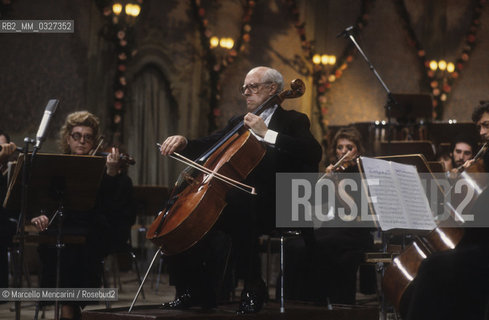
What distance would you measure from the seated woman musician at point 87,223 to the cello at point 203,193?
1056 millimetres

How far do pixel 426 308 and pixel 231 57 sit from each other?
7.43 m

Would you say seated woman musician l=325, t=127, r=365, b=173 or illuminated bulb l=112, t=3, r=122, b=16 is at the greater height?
illuminated bulb l=112, t=3, r=122, b=16

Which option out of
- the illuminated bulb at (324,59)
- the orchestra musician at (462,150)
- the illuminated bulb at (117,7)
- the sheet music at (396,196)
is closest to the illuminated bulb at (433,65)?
the illuminated bulb at (324,59)

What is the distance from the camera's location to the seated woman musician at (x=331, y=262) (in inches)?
195

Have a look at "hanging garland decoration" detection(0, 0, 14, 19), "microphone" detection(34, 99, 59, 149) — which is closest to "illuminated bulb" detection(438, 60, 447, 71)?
"hanging garland decoration" detection(0, 0, 14, 19)

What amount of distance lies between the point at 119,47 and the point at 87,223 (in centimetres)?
459

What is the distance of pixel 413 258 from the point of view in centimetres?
292

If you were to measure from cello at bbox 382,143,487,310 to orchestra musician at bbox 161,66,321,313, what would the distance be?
33.5 inches

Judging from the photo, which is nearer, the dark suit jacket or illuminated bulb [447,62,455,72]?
the dark suit jacket

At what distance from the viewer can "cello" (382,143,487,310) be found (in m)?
2.80

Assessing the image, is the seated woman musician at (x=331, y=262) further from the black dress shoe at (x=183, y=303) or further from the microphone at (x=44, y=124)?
the microphone at (x=44, y=124)

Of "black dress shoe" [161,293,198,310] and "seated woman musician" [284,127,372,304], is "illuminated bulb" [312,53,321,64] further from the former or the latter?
"black dress shoe" [161,293,198,310]

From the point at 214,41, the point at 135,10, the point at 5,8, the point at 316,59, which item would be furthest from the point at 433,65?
the point at 5,8

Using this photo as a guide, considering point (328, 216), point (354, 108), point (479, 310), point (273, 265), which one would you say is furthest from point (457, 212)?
point (354, 108)
